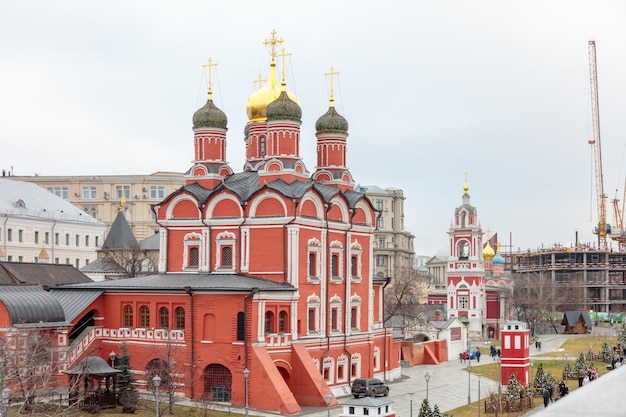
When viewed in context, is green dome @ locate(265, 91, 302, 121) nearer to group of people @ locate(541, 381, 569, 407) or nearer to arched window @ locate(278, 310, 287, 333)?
arched window @ locate(278, 310, 287, 333)

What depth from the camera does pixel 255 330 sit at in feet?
109

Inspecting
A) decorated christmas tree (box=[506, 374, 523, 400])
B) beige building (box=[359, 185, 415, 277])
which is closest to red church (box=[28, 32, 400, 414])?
decorated christmas tree (box=[506, 374, 523, 400])

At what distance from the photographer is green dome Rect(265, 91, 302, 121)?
40.0m

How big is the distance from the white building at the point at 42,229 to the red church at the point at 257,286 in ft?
76.1

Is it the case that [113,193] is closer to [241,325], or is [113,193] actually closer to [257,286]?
[257,286]

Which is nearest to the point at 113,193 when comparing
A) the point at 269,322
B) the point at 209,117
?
the point at 209,117

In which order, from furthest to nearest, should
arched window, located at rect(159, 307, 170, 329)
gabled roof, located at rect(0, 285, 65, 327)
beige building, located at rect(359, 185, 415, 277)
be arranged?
beige building, located at rect(359, 185, 415, 277), arched window, located at rect(159, 307, 170, 329), gabled roof, located at rect(0, 285, 65, 327)

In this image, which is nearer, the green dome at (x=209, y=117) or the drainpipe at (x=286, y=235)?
the drainpipe at (x=286, y=235)

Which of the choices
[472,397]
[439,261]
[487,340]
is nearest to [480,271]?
[487,340]

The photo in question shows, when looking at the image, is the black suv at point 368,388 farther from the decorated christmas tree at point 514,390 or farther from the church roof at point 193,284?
the church roof at point 193,284

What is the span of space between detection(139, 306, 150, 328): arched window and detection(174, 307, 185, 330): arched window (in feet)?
5.26

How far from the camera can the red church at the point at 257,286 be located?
112 feet

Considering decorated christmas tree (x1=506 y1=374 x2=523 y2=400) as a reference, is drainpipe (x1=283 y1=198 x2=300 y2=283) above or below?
above

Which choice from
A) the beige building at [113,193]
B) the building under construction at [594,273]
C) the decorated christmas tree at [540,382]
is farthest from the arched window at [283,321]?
the building under construction at [594,273]
